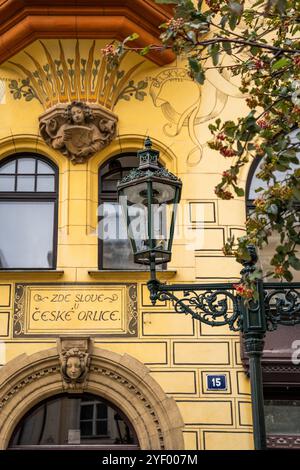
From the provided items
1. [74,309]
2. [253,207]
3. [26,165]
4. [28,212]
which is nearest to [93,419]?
[74,309]

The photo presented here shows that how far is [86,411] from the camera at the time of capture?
9789mm

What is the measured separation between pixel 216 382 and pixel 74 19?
549 cm

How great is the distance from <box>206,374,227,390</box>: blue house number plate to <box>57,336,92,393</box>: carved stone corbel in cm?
162

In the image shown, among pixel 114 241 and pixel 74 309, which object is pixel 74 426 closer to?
pixel 74 309

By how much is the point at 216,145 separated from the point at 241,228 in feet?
14.2

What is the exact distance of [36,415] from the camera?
9789 millimetres

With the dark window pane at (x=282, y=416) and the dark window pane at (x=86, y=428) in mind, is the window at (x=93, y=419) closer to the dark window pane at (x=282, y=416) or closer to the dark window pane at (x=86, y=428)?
the dark window pane at (x=86, y=428)

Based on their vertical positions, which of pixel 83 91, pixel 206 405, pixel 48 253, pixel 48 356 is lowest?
pixel 206 405

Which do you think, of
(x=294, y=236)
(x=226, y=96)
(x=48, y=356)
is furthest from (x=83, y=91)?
(x=294, y=236)

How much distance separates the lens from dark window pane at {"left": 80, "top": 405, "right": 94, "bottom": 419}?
974cm

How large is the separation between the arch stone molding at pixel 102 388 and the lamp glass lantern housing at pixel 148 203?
311 centimetres

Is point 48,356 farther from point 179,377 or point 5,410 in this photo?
point 179,377

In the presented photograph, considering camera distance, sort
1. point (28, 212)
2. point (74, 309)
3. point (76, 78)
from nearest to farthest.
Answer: point (74, 309)
point (28, 212)
point (76, 78)
